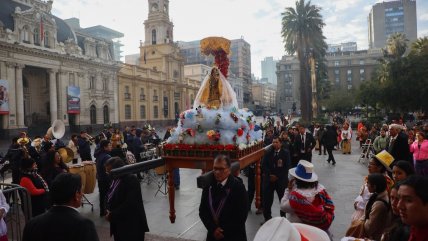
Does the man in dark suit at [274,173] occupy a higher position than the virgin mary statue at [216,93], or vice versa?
the virgin mary statue at [216,93]

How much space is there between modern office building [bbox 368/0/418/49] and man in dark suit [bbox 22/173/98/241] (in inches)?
5614

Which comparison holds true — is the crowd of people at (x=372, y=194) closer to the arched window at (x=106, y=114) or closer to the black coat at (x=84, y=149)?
the black coat at (x=84, y=149)

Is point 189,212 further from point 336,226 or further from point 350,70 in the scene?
point 350,70

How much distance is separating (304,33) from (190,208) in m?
34.3

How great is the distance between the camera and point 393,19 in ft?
418

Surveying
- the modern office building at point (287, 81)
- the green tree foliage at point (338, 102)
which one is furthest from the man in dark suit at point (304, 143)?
the modern office building at point (287, 81)

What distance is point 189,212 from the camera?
7758 mm

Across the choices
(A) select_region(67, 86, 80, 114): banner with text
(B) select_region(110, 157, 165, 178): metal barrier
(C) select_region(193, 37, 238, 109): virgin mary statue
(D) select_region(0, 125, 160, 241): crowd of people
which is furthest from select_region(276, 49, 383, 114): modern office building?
(B) select_region(110, 157, 165, 178): metal barrier

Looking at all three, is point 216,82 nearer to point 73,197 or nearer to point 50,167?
point 50,167

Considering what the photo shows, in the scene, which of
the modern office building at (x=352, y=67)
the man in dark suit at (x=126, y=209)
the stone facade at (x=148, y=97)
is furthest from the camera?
the modern office building at (x=352, y=67)

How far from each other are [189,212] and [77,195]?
5.17 metres

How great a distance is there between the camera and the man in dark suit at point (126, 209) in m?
4.57

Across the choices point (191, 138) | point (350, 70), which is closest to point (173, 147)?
point (191, 138)

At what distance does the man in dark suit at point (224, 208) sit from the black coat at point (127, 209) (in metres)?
1.22
